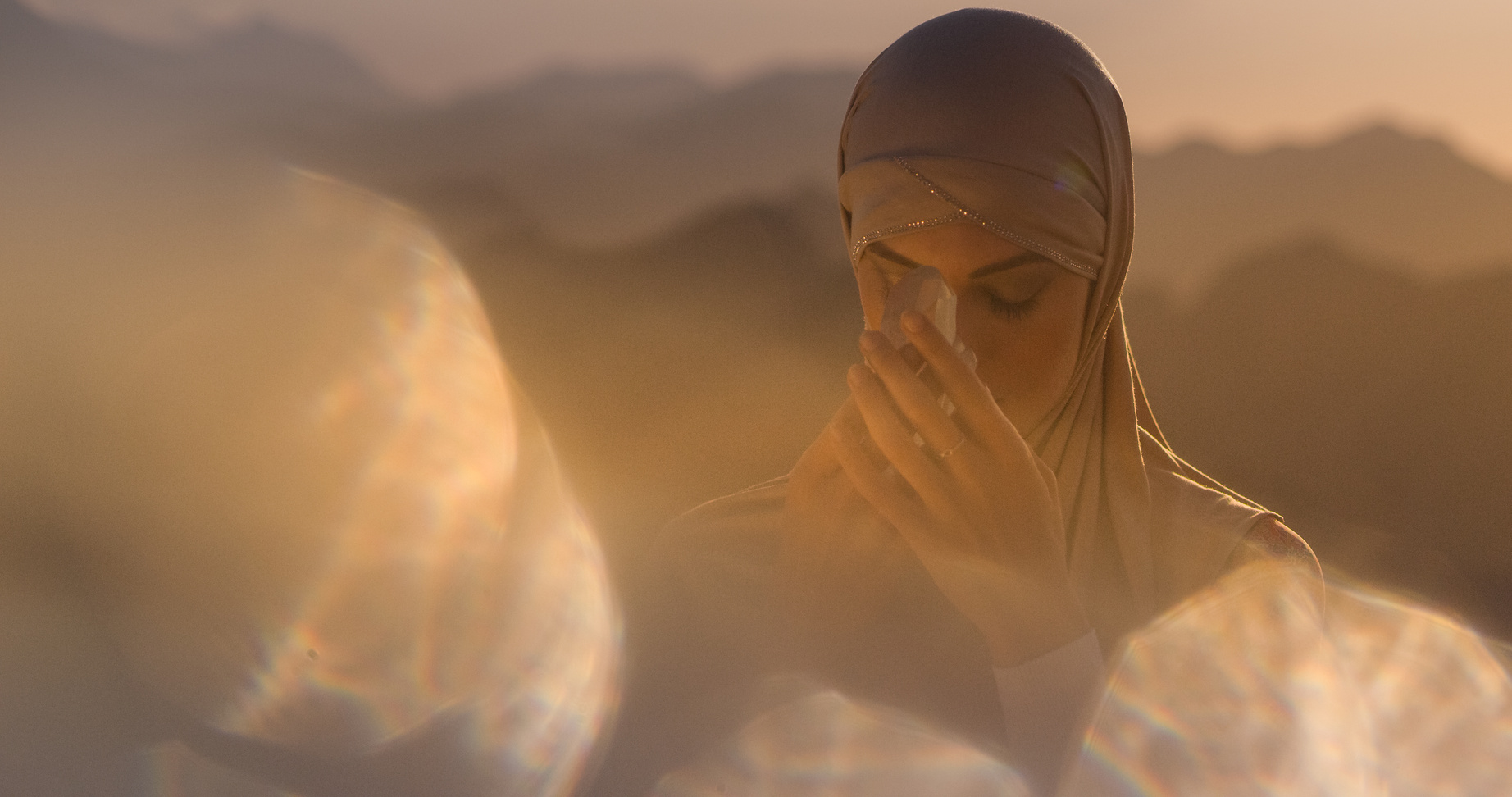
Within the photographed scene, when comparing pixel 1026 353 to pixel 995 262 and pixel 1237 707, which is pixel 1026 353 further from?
pixel 1237 707

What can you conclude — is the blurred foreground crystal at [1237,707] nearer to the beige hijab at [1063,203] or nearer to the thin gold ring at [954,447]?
the beige hijab at [1063,203]

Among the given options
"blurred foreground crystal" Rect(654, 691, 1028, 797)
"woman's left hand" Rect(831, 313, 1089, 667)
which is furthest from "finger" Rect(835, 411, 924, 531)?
"blurred foreground crystal" Rect(654, 691, 1028, 797)

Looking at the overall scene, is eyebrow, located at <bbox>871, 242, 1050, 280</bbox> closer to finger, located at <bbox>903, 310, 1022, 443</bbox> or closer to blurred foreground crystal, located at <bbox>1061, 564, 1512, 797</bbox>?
finger, located at <bbox>903, 310, 1022, 443</bbox>

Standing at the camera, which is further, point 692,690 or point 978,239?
point 692,690

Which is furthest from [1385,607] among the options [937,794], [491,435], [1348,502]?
[491,435]

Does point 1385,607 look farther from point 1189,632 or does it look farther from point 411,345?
point 411,345

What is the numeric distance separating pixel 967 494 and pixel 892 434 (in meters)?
0.10

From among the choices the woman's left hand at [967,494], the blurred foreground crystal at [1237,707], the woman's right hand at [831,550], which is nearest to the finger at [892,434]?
the woman's left hand at [967,494]

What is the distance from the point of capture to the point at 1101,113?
1039 millimetres

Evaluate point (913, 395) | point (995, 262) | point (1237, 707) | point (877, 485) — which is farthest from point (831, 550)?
point (1237, 707)

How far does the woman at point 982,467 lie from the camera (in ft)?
2.73

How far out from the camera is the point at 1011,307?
0.98 m

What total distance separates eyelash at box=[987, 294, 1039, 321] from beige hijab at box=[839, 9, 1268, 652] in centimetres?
6

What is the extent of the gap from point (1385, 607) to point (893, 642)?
1785mm
